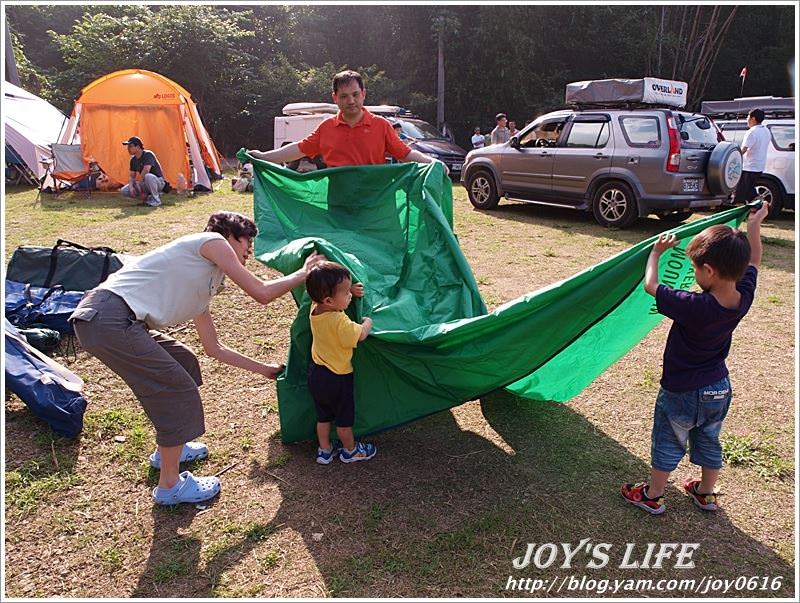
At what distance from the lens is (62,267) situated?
520 centimetres

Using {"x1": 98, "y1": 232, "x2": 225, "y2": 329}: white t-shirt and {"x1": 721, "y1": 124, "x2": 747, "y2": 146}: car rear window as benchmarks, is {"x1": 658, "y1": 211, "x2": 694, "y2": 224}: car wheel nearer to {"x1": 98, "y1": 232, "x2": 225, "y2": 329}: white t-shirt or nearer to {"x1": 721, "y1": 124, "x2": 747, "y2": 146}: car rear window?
{"x1": 721, "y1": 124, "x2": 747, "y2": 146}: car rear window

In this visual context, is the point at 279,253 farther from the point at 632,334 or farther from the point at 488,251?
the point at 488,251

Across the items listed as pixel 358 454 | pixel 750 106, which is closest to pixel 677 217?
pixel 750 106

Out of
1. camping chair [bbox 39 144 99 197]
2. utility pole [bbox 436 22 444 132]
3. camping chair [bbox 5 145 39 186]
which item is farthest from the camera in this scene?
utility pole [bbox 436 22 444 132]

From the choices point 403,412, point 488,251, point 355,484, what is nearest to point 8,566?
point 355,484

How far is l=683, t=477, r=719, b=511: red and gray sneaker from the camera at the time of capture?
2904 mm

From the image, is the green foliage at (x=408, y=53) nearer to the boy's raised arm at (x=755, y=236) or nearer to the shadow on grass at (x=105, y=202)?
the shadow on grass at (x=105, y=202)

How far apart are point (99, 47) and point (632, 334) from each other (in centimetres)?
2298

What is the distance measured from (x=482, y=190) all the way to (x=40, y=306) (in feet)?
25.9

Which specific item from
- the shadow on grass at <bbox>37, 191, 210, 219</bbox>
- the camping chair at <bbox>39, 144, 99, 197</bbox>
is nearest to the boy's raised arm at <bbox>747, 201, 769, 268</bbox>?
the shadow on grass at <bbox>37, 191, 210, 219</bbox>

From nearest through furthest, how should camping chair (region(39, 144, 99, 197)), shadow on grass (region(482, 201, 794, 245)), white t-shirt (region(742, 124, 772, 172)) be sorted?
shadow on grass (region(482, 201, 794, 245))
white t-shirt (region(742, 124, 772, 172))
camping chair (region(39, 144, 99, 197))

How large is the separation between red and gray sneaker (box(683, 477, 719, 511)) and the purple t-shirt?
2.05 ft

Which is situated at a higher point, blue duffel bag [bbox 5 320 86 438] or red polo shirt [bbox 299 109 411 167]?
red polo shirt [bbox 299 109 411 167]

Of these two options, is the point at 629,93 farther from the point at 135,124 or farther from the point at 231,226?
the point at 135,124
